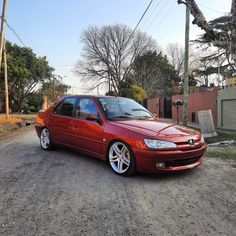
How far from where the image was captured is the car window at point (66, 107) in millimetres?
6350

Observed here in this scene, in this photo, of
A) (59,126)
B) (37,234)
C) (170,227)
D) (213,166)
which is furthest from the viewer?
(59,126)

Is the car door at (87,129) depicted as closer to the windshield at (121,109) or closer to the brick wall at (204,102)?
the windshield at (121,109)

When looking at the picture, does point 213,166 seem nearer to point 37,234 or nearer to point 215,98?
point 37,234

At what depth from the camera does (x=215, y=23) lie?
25703 millimetres

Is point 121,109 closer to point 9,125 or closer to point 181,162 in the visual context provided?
point 181,162

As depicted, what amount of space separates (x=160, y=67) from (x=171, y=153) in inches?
1748

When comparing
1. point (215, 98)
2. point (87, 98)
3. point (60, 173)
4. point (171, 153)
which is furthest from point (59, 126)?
point (215, 98)

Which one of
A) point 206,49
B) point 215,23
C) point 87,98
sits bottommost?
point 87,98

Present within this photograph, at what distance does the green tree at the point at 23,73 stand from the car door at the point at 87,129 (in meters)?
31.8

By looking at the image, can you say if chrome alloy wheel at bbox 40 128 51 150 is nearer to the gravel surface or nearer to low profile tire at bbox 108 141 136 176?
the gravel surface

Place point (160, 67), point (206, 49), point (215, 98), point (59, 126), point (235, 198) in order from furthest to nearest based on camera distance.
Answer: point (160, 67) → point (206, 49) → point (215, 98) → point (59, 126) → point (235, 198)

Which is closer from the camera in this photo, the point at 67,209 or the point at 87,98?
the point at 67,209

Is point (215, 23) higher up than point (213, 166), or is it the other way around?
point (215, 23)

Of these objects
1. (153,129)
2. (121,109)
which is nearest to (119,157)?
(153,129)
